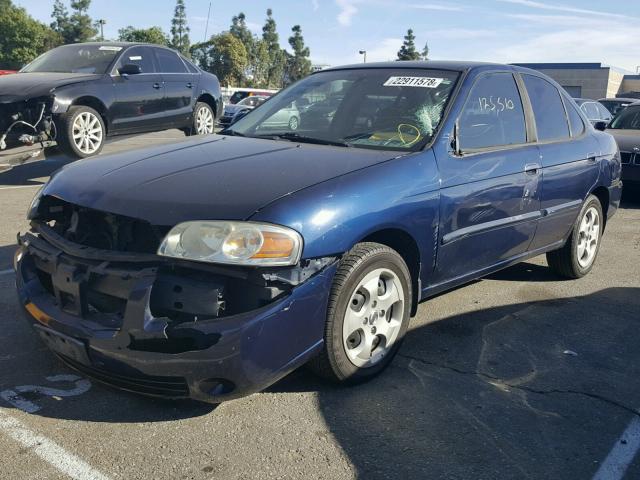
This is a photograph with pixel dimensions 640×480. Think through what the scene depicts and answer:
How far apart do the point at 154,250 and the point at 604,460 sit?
6.94ft

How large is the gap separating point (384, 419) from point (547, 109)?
2985mm

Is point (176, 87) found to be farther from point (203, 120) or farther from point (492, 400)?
point (492, 400)

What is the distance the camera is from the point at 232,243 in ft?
8.44

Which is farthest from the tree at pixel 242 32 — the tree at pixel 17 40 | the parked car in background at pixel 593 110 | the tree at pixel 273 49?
the parked car in background at pixel 593 110

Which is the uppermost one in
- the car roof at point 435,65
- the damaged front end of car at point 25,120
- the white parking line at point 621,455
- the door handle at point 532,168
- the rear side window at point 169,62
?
the rear side window at point 169,62

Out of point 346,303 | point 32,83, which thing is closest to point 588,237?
point 346,303

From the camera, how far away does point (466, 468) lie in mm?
2520

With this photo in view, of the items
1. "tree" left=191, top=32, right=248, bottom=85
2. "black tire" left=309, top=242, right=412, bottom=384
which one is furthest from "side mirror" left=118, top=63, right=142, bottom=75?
"tree" left=191, top=32, right=248, bottom=85

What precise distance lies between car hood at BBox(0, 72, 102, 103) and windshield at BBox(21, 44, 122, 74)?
311 millimetres

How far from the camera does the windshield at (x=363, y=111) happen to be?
12.0 feet

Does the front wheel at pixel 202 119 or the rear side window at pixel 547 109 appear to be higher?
the rear side window at pixel 547 109

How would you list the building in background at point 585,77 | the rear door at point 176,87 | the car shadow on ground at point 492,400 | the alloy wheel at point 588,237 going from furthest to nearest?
1. the building in background at point 585,77
2. the rear door at point 176,87
3. the alloy wheel at point 588,237
4. the car shadow on ground at point 492,400

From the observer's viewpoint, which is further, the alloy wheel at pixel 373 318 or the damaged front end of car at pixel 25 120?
the damaged front end of car at pixel 25 120

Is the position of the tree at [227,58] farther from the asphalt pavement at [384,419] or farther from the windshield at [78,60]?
the asphalt pavement at [384,419]
